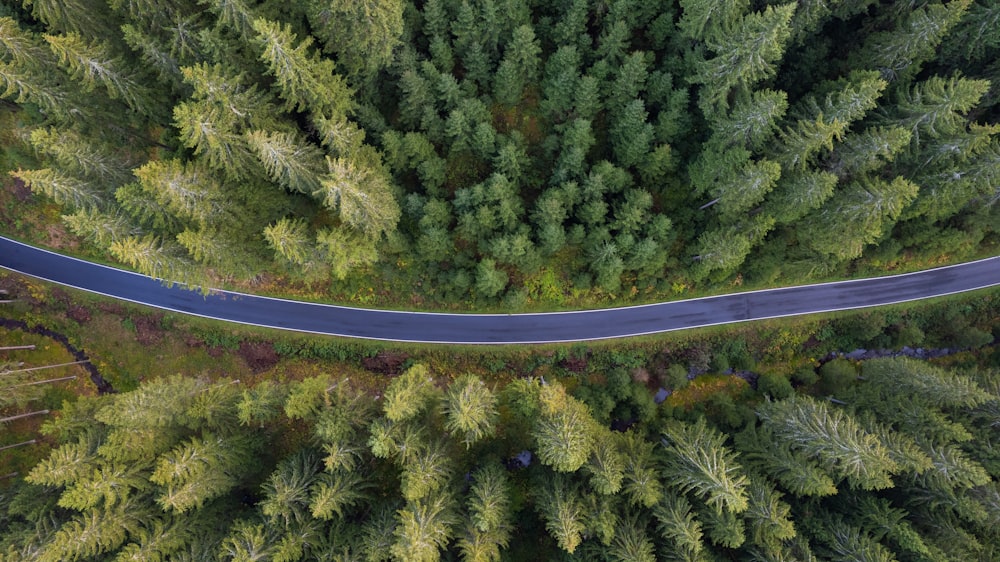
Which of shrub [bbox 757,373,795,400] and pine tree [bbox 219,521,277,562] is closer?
pine tree [bbox 219,521,277,562]

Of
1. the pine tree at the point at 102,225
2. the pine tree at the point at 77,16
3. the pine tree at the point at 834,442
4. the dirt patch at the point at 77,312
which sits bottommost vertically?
the dirt patch at the point at 77,312

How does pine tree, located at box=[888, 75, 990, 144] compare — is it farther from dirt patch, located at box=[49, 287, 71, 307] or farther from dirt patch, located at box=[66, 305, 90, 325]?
dirt patch, located at box=[49, 287, 71, 307]

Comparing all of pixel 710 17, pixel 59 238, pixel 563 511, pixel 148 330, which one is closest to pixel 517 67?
pixel 710 17

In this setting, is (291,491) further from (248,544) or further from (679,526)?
(679,526)

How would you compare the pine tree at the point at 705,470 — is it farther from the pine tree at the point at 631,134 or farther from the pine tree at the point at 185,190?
the pine tree at the point at 185,190


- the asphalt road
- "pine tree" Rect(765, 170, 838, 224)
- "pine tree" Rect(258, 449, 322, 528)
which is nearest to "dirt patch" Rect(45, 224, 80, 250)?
the asphalt road

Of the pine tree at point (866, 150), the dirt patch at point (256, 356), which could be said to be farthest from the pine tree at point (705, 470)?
the dirt patch at point (256, 356)
